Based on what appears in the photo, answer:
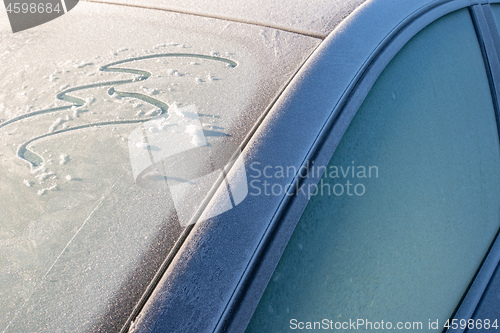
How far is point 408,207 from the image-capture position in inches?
46.0

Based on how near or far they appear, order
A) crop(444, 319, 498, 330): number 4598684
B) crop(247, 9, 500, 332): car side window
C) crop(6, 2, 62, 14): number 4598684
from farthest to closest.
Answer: crop(6, 2, 62, 14): number 4598684, crop(444, 319, 498, 330): number 4598684, crop(247, 9, 500, 332): car side window

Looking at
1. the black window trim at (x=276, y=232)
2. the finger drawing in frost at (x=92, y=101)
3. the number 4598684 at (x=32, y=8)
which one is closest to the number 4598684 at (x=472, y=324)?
the black window trim at (x=276, y=232)

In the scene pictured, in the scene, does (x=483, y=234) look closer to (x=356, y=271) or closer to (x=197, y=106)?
(x=356, y=271)

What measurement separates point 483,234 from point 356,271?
0.82 m

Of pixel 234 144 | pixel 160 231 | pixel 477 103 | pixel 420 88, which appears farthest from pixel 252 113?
pixel 477 103

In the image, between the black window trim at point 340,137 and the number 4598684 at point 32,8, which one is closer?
the black window trim at point 340,137

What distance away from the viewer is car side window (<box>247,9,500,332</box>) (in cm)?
90

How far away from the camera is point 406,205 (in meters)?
1.16

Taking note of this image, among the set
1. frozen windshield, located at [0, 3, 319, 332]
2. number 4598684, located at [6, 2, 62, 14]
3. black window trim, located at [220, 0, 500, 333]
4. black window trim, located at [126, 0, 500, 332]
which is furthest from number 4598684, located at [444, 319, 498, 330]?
number 4598684, located at [6, 2, 62, 14]

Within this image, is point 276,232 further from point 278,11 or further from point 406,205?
point 278,11

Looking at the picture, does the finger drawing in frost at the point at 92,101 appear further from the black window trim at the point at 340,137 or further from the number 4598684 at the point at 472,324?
the number 4598684 at the point at 472,324

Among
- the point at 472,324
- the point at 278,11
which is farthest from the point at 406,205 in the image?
the point at 278,11

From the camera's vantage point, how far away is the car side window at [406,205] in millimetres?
899

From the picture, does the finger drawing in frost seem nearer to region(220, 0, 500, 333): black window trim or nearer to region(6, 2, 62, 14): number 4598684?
region(220, 0, 500, 333): black window trim
